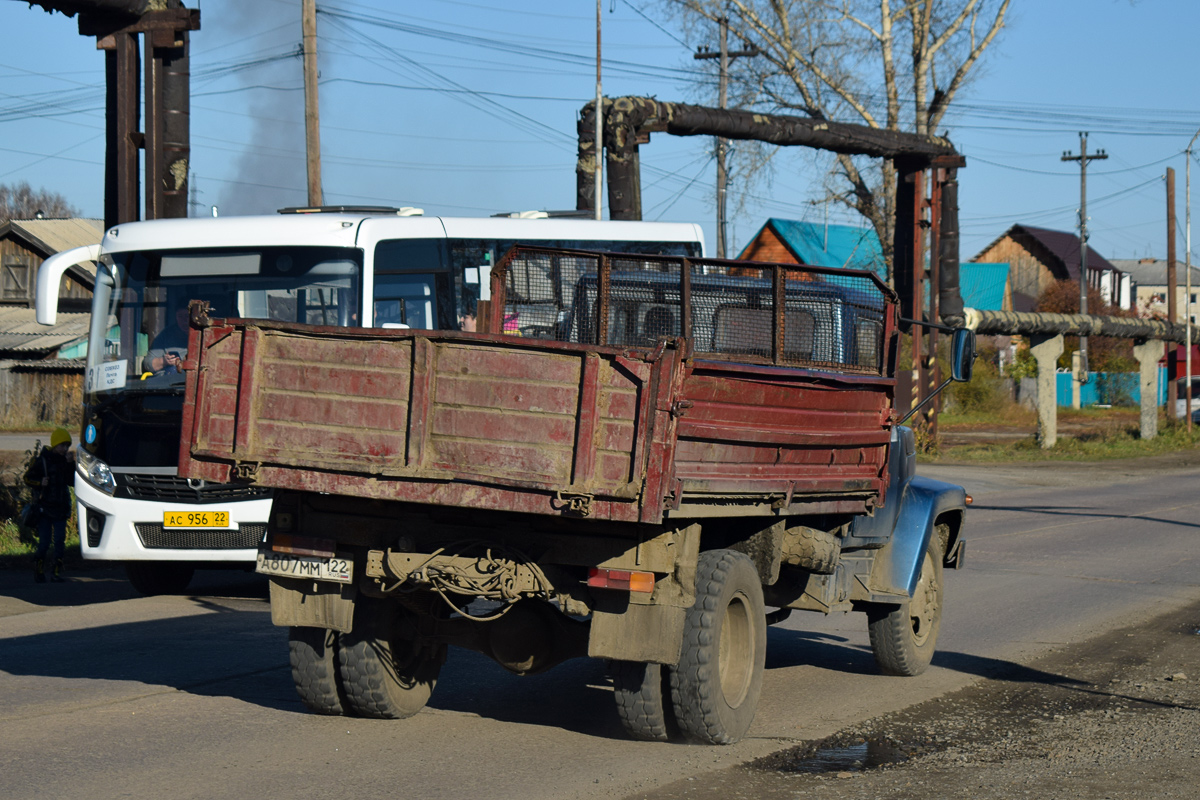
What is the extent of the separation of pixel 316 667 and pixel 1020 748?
3.32 meters

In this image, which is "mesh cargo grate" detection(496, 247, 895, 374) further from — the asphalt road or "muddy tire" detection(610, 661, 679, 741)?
the asphalt road

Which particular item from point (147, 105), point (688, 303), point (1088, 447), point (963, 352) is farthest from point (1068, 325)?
point (688, 303)

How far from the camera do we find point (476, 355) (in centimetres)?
532

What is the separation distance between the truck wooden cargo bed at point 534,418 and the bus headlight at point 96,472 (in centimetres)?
525

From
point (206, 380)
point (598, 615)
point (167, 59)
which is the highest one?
point (167, 59)

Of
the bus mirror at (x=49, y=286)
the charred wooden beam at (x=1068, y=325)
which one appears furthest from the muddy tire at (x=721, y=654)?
the charred wooden beam at (x=1068, y=325)

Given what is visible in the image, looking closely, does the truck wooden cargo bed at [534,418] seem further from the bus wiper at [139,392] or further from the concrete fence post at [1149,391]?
the concrete fence post at [1149,391]

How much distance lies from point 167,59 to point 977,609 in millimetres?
10422

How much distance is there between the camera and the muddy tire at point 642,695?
571 cm

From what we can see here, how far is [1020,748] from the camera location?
6.02 m

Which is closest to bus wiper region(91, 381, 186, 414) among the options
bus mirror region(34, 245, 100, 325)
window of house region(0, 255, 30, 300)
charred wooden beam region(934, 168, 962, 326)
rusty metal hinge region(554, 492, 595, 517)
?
bus mirror region(34, 245, 100, 325)

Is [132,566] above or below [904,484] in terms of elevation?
below


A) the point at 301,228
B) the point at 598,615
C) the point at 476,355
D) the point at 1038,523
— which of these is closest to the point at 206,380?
the point at 476,355

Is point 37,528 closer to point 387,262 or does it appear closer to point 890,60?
point 387,262
